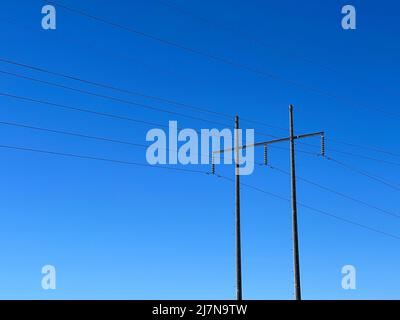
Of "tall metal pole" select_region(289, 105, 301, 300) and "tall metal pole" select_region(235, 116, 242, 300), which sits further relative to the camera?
"tall metal pole" select_region(235, 116, 242, 300)

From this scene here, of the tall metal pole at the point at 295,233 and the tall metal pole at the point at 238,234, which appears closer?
the tall metal pole at the point at 295,233

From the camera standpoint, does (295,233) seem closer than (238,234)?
Yes
